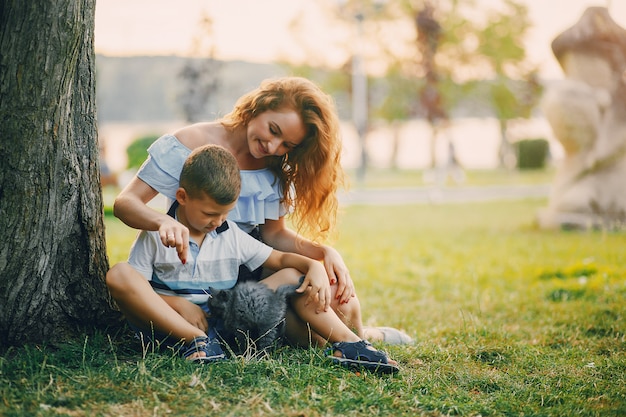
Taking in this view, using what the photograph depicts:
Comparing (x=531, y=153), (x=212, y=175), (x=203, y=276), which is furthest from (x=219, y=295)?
(x=531, y=153)

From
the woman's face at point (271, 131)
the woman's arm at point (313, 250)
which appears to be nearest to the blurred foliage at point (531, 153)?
the woman's arm at point (313, 250)

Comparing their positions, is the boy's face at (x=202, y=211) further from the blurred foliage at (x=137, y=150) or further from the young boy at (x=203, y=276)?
the blurred foliage at (x=137, y=150)

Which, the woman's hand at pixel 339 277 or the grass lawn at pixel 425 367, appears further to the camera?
the woman's hand at pixel 339 277

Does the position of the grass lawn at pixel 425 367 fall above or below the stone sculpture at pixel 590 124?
below

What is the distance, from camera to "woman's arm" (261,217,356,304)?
11.7 ft

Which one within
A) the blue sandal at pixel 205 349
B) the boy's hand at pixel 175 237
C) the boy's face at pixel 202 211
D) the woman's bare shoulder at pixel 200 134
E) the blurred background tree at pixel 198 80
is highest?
the blurred background tree at pixel 198 80

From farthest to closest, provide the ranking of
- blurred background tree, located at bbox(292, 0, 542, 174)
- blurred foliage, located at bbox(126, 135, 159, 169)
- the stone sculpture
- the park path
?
blurred background tree, located at bbox(292, 0, 542, 174) → the park path → blurred foliage, located at bbox(126, 135, 159, 169) → the stone sculpture

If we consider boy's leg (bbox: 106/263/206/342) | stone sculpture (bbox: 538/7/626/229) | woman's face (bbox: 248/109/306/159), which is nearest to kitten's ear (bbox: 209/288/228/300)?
boy's leg (bbox: 106/263/206/342)

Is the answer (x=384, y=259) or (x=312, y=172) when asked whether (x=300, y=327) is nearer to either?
(x=312, y=172)

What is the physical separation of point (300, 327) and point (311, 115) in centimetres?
111

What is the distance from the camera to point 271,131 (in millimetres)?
3580

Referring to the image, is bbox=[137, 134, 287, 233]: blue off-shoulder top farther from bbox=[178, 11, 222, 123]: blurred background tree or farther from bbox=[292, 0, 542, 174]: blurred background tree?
bbox=[292, 0, 542, 174]: blurred background tree

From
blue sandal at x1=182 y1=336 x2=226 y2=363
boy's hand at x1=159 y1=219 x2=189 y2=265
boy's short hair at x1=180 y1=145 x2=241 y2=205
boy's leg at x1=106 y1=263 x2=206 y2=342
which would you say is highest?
boy's short hair at x1=180 y1=145 x2=241 y2=205

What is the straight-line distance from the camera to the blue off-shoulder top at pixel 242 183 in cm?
342
